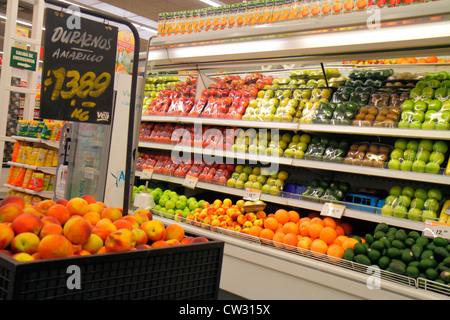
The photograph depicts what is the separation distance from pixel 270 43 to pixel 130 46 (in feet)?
6.89

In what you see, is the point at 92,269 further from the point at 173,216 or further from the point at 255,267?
the point at 173,216

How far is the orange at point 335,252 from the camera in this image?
2.48 m

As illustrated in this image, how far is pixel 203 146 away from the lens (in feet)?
12.3

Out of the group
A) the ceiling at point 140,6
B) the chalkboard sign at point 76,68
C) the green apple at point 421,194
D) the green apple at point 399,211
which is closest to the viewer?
the chalkboard sign at point 76,68

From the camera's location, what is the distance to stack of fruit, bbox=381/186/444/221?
99.7 inches

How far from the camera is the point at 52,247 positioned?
3.61 feet

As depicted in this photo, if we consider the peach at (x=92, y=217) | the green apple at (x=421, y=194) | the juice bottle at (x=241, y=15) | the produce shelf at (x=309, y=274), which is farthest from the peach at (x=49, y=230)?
the juice bottle at (x=241, y=15)

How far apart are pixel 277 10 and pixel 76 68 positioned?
202 centimetres

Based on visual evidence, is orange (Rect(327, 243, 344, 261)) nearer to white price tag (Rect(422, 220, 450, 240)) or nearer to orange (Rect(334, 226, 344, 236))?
orange (Rect(334, 226, 344, 236))

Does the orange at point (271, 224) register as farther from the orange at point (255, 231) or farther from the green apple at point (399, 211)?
→ the green apple at point (399, 211)

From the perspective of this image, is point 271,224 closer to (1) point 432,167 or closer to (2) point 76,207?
(1) point 432,167

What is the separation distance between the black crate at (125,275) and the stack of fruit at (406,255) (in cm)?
129

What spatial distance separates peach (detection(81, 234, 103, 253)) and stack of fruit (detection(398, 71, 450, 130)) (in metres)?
2.12

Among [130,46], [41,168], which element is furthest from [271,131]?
[41,168]
